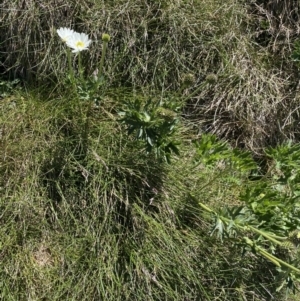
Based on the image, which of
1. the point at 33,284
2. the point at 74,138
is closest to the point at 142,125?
the point at 74,138

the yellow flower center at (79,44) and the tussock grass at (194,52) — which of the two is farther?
the tussock grass at (194,52)

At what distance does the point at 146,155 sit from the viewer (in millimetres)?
1854

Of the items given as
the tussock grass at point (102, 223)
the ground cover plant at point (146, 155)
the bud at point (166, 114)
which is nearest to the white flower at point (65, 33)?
the ground cover plant at point (146, 155)

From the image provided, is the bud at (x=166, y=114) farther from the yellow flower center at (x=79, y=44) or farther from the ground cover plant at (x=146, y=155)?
the yellow flower center at (x=79, y=44)

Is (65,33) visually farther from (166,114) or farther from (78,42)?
(166,114)

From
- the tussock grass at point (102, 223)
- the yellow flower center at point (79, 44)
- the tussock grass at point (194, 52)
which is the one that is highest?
the yellow flower center at point (79, 44)

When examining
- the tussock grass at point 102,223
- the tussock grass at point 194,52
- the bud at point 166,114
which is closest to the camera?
the bud at point 166,114

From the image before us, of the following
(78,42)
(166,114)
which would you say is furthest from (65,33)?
(166,114)

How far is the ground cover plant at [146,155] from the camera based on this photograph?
5.80 ft

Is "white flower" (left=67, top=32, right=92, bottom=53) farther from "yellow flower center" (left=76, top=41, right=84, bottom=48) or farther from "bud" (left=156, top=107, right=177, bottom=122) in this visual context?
"bud" (left=156, top=107, right=177, bottom=122)

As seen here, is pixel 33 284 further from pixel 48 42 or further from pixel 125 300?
pixel 48 42

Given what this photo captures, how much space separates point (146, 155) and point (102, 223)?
269 millimetres

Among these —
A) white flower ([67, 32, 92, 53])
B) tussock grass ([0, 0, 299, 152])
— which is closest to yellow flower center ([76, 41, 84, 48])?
white flower ([67, 32, 92, 53])

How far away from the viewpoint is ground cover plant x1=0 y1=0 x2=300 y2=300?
1.77 m
